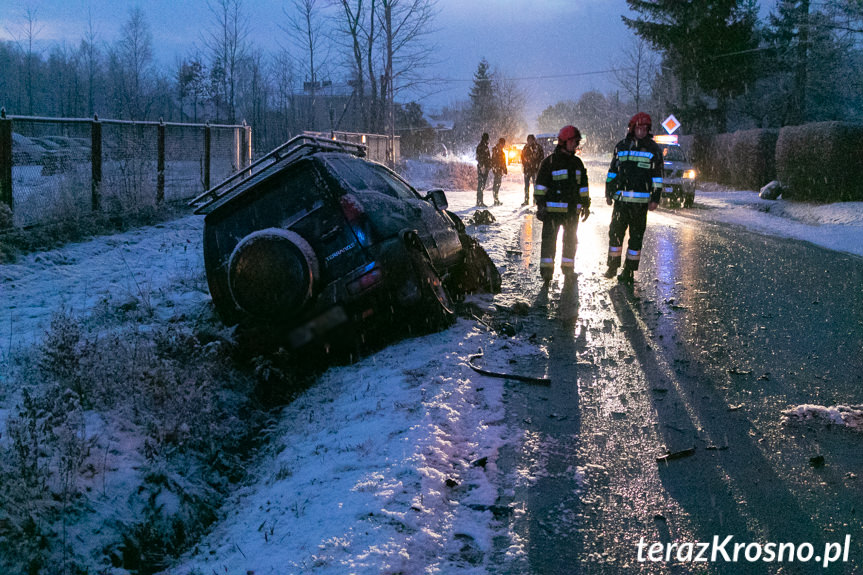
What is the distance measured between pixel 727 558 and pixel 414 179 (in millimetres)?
32935

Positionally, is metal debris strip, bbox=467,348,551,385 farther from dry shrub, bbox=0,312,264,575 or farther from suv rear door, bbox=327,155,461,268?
dry shrub, bbox=0,312,264,575

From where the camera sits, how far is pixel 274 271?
5039 mm

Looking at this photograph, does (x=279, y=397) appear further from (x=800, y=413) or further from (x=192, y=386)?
(x=800, y=413)

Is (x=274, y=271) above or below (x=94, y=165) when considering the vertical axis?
below

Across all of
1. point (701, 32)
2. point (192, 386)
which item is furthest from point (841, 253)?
point (701, 32)

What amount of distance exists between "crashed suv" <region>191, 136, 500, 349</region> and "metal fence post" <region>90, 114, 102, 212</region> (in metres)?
8.06

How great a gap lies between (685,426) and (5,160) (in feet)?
35.5

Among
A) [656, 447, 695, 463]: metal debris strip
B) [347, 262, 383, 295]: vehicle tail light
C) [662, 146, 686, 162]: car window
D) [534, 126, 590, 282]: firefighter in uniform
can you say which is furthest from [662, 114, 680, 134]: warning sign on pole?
[656, 447, 695, 463]: metal debris strip

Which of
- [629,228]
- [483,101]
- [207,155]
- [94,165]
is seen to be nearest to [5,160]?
[94,165]

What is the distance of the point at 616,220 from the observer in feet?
29.6

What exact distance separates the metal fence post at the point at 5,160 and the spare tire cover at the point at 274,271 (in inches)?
301

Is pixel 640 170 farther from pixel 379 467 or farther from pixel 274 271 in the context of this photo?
pixel 379 467

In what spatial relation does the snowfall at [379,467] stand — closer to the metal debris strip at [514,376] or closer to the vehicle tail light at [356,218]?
the metal debris strip at [514,376]

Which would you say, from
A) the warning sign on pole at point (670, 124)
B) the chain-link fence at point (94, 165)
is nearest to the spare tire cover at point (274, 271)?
the chain-link fence at point (94, 165)
